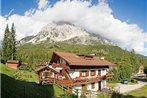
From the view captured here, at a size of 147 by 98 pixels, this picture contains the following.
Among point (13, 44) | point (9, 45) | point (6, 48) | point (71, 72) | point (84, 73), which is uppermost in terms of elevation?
point (13, 44)

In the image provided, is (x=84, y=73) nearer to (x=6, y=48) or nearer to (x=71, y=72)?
(x=71, y=72)

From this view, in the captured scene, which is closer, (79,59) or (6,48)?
(79,59)

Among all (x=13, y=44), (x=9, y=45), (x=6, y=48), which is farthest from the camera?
(x=13, y=44)

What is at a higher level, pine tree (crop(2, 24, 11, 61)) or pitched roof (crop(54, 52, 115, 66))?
pine tree (crop(2, 24, 11, 61))

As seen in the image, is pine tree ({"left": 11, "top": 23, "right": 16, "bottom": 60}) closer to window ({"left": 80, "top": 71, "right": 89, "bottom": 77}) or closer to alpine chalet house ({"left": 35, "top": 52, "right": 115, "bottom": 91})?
alpine chalet house ({"left": 35, "top": 52, "right": 115, "bottom": 91})

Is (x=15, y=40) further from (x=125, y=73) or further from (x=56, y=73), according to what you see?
(x=56, y=73)

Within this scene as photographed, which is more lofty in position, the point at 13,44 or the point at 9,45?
the point at 13,44

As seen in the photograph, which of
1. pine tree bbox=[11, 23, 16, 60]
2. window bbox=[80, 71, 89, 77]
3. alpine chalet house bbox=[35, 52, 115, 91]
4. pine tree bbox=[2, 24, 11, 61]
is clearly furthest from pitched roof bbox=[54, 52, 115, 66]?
pine tree bbox=[2, 24, 11, 61]

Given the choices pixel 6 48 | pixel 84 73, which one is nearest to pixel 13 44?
pixel 6 48

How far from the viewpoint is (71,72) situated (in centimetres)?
4184

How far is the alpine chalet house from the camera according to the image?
39972 mm

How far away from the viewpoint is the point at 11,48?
287 ft

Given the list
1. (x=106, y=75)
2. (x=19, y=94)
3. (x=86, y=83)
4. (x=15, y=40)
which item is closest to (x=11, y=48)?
(x=15, y=40)

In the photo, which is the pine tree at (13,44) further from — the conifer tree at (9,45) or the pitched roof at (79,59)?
the pitched roof at (79,59)
